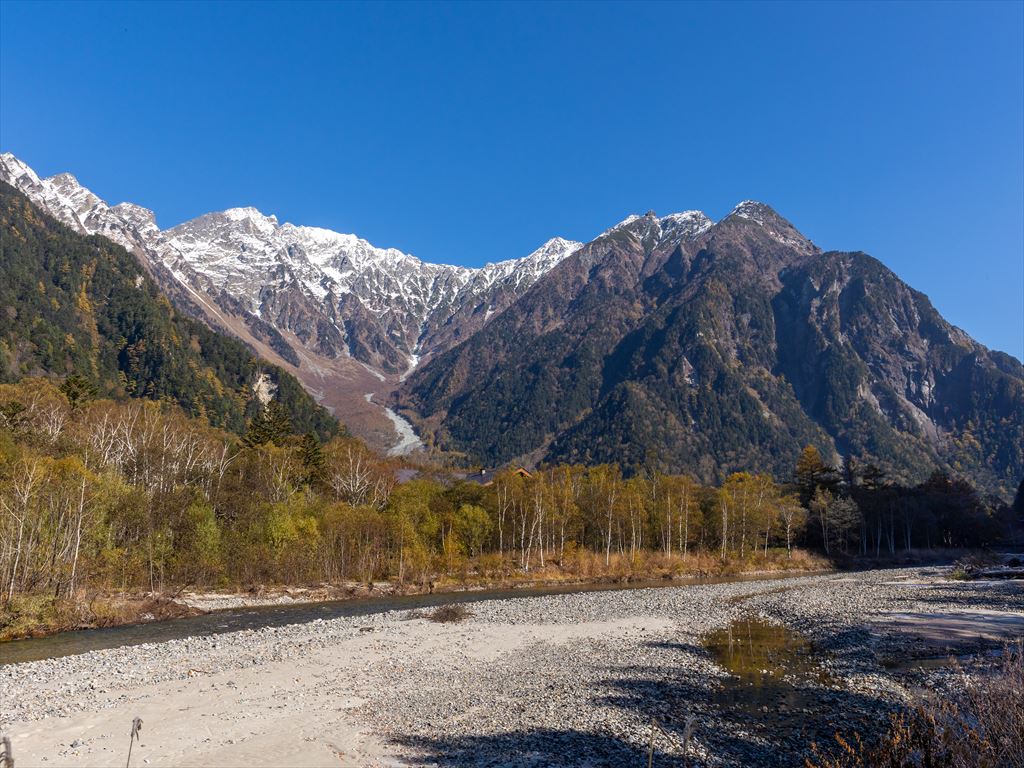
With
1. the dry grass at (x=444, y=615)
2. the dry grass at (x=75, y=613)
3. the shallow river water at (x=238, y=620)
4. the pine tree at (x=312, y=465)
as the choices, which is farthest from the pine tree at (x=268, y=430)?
the dry grass at (x=444, y=615)

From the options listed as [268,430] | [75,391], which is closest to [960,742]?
[268,430]

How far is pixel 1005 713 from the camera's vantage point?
946 centimetres

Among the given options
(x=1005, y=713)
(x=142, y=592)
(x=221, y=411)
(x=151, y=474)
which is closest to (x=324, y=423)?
(x=221, y=411)

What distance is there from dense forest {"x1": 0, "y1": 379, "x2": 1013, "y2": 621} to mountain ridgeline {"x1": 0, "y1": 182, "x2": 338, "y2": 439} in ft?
80.7

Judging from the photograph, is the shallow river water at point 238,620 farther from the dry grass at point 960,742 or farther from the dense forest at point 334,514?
the dry grass at point 960,742

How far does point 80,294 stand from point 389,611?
13963cm

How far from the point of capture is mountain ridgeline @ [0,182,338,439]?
11419cm

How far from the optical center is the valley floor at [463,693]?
14758 mm

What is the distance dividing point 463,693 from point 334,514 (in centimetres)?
4094

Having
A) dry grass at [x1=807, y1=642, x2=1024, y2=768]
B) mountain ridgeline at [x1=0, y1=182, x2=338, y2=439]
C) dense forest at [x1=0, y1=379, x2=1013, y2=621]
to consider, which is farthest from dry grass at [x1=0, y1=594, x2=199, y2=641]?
mountain ridgeline at [x1=0, y1=182, x2=338, y2=439]

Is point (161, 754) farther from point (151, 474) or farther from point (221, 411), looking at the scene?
point (221, 411)

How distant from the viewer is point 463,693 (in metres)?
20.0

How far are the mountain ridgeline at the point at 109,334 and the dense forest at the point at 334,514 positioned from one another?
80.7ft

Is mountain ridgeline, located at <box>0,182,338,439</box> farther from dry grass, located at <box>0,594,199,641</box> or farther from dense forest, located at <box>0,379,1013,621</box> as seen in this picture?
dry grass, located at <box>0,594,199,641</box>
